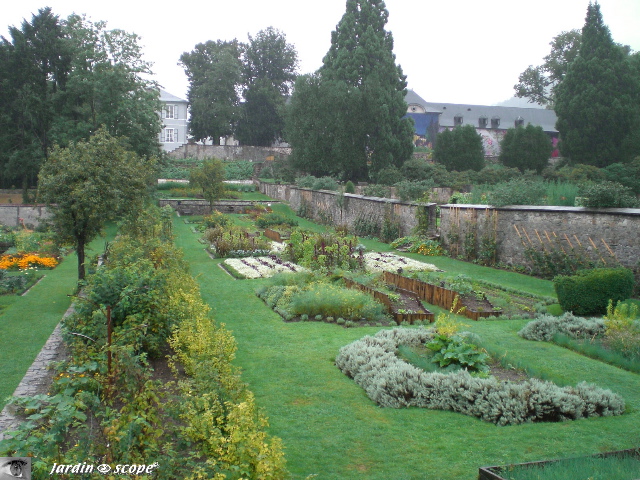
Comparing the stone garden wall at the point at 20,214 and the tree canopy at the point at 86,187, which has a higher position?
the tree canopy at the point at 86,187

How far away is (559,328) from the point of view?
30.6ft

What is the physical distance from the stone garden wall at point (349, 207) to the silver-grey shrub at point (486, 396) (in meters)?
14.5

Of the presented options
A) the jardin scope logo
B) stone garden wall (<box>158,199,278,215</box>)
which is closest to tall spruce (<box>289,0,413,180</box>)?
stone garden wall (<box>158,199,278,215</box>)

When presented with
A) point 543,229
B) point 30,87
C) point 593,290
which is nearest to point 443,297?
point 593,290

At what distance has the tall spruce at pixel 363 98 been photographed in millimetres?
39375

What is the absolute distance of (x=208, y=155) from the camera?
59844 mm

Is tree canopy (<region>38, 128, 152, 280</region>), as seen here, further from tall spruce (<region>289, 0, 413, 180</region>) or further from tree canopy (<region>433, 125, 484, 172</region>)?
tree canopy (<region>433, 125, 484, 172</region>)

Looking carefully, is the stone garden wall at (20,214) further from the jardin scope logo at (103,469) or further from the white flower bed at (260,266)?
the jardin scope logo at (103,469)

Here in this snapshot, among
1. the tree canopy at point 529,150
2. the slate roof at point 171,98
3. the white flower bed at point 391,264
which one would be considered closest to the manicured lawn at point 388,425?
the white flower bed at point 391,264

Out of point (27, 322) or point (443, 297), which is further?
point (443, 297)

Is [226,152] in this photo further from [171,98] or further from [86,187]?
[86,187]

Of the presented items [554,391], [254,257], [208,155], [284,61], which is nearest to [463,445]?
[554,391]

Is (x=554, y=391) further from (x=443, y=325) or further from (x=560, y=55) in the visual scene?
(x=560, y=55)

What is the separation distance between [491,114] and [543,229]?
56109 millimetres
